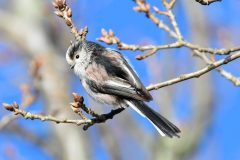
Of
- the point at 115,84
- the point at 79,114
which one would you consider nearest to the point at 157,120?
the point at 115,84

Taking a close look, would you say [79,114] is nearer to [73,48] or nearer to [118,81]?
[118,81]

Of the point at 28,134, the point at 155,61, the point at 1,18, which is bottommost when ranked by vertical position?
the point at 28,134

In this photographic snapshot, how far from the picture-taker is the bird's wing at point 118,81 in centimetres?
351

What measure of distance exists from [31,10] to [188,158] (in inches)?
134

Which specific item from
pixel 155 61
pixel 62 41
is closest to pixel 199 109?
pixel 155 61

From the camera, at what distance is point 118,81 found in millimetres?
3588

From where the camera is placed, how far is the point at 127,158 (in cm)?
755

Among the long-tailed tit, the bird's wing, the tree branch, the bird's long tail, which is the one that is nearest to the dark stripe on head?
the long-tailed tit

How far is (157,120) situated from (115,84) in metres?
0.38

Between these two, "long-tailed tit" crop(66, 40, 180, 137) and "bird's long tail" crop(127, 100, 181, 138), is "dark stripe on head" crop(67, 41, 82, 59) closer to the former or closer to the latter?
"long-tailed tit" crop(66, 40, 180, 137)

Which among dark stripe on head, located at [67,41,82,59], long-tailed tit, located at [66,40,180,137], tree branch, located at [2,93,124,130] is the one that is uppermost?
dark stripe on head, located at [67,41,82,59]

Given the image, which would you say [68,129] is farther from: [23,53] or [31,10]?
[31,10]

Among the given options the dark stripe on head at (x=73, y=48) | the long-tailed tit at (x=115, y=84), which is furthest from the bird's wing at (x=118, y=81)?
the dark stripe on head at (x=73, y=48)

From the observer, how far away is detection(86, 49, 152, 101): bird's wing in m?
3.51
